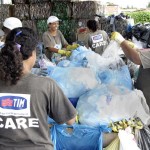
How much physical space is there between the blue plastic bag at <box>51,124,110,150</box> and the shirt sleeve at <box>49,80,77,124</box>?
0.69 metres

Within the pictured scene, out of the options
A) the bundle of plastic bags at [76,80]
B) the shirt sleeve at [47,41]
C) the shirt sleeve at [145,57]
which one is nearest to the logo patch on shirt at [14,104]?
the bundle of plastic bags at [76,80]

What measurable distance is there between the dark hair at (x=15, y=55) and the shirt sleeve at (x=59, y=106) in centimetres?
18

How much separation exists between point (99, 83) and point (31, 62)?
3.91 feet

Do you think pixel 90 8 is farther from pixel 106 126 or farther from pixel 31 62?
pixel 31 62

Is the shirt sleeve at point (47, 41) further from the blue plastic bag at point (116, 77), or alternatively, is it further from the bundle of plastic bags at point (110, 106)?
the bundle of plastic bags at point (110, 106)

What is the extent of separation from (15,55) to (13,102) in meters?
0.22

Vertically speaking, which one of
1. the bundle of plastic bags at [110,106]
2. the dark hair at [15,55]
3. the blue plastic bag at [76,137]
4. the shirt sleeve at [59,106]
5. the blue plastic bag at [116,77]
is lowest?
the blue plastic bag at [76,137]

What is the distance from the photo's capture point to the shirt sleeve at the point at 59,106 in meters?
1.56

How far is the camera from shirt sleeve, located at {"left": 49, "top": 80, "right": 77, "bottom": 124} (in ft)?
5.13

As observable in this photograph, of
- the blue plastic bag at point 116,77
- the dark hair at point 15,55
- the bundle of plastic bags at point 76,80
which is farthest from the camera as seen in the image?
the blue plastic bag at point 116,77

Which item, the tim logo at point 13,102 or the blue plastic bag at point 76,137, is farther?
the blue plastic bag at point 76,137

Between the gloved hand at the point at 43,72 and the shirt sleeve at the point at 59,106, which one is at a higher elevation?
the shirt sleeve at the point at 59,106

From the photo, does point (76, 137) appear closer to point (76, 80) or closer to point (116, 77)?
point (76, 80)

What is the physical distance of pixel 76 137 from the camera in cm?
236
